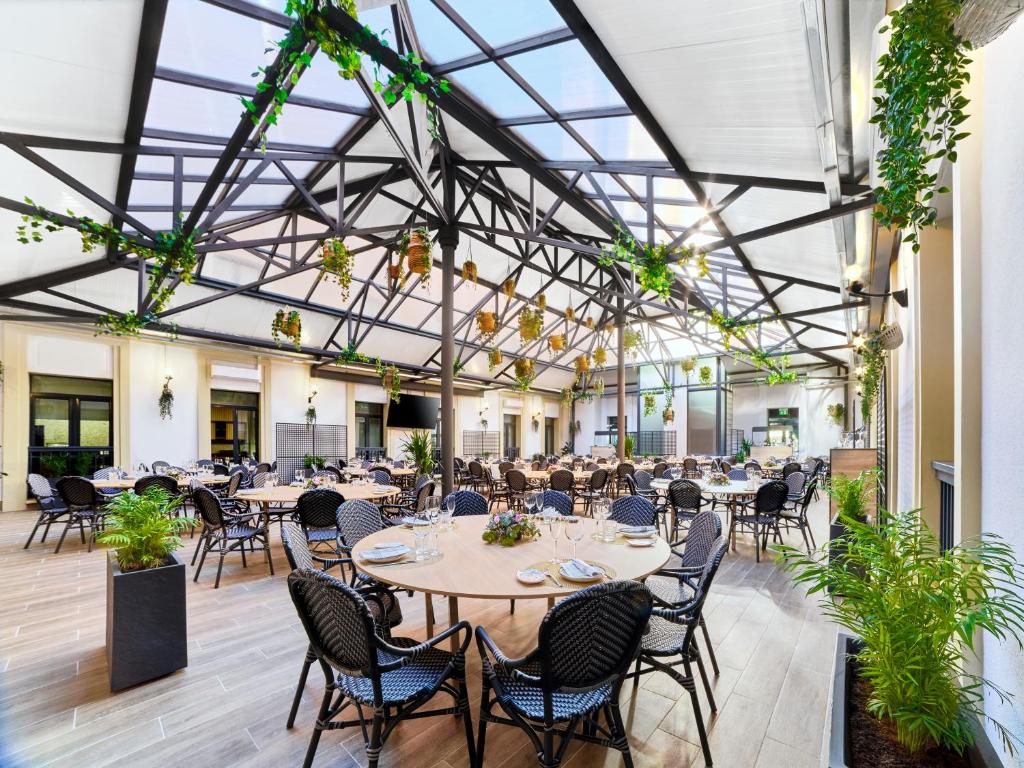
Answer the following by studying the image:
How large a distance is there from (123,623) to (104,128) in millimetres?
4514

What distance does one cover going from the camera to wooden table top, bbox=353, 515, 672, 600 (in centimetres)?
218

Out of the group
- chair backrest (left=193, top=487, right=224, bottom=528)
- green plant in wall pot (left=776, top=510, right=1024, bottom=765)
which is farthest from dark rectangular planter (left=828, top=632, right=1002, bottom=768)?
chair backrest (left=193, top=487, right=224, bottom=528)

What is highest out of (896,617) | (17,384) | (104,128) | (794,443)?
(104,128)

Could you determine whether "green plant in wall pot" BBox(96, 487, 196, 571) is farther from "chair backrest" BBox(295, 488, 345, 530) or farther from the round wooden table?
"chair backrest" BBox(295, 488, 345, 530)

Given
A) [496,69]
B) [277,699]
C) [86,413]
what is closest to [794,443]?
[496,69]

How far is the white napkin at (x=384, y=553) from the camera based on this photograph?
2633 millimetres

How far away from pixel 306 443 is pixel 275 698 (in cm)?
1152

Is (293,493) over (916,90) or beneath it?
beneath

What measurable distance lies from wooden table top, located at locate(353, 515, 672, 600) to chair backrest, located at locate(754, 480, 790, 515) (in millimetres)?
3387

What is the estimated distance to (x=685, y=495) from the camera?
5.90 metres

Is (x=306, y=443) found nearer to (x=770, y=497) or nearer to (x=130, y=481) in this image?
(x=130, y=481)

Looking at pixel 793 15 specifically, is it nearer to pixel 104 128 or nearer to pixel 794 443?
pixel 104 128

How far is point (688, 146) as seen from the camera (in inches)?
171

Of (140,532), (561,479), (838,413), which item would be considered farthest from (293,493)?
(838,413)
